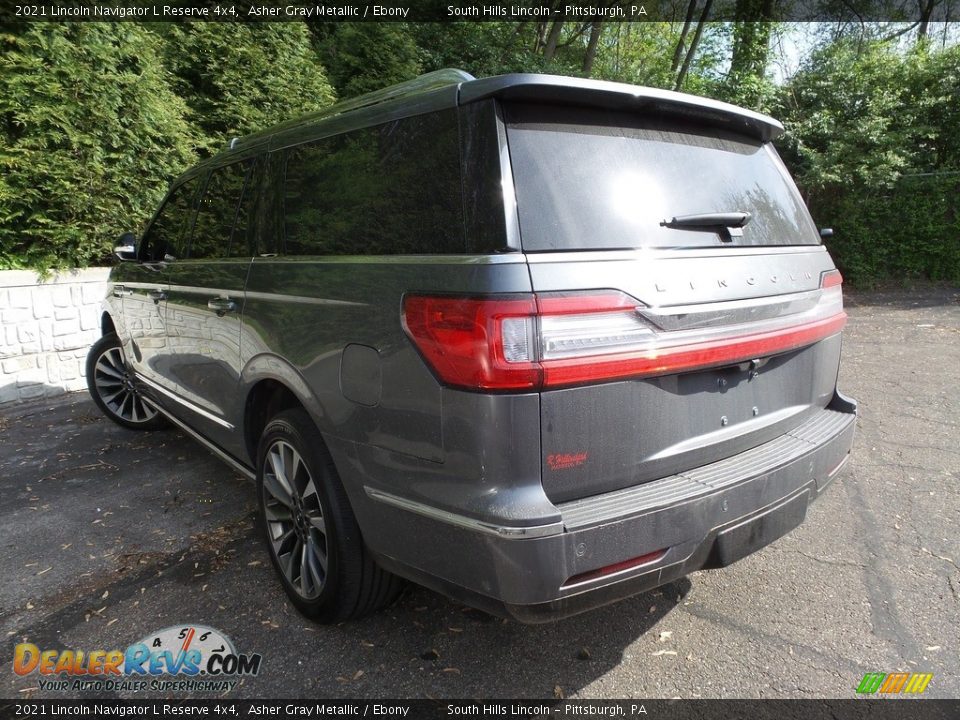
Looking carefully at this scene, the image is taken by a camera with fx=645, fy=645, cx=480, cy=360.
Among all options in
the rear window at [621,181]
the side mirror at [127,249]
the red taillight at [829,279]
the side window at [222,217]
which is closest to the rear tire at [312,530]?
the side window at [222,217]

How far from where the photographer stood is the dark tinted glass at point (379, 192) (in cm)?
202

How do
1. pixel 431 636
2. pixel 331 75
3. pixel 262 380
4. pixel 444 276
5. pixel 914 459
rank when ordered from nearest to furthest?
pixel 444 276, pixel 431 636, pixel 262 380, pixel 914 459, pixel 331 75

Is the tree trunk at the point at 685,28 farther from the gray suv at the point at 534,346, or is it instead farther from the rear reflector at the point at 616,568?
the rear reflector at the point at 616,568

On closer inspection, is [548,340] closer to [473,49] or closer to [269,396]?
[269,396]

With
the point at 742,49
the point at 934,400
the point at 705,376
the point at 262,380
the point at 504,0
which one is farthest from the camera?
the point at 742,49

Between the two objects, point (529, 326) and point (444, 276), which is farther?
point (444, 276)

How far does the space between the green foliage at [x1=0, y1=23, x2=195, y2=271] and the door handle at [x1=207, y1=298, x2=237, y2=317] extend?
4.42 meters

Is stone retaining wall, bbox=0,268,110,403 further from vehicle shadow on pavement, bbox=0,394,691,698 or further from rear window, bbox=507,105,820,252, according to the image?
rear window, bbox=507,105,820,252

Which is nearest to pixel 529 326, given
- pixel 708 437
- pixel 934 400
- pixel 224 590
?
pixel 708 437

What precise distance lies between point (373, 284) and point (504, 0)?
46.7 feet

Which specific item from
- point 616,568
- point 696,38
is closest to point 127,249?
point 616,568

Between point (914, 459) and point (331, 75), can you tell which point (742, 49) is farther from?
point (914, 459)

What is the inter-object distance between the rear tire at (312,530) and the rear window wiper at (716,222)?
4.90 ft

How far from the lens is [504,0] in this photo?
14094 mm
